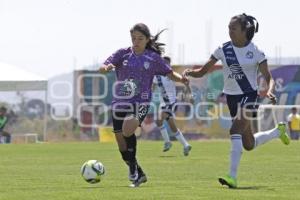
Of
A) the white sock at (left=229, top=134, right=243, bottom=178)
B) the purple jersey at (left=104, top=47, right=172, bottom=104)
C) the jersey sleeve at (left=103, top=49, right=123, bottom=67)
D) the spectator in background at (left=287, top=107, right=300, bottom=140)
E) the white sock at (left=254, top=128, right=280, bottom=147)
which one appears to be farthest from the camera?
the spectator in background at (left=287, top=107, right=300, bottom=140)

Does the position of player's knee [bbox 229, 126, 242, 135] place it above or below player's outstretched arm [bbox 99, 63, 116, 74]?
below

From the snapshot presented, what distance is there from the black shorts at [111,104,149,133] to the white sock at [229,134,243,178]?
1288mm

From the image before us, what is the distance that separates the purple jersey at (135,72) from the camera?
12.5 metres

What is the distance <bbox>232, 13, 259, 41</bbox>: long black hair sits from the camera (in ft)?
41.1

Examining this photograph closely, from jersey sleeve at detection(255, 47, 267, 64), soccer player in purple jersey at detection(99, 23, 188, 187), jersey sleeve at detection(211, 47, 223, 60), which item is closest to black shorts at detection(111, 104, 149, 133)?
soccer player in purple jersey at detection(99, 23, 188, 187)

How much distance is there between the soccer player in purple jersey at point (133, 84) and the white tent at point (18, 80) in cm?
2845

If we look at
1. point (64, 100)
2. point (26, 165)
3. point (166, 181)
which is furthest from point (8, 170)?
point (64, 100)

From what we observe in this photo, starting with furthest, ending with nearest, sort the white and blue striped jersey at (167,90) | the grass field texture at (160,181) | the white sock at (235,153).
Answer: the white and blue striped jersey at (167,90) → the white sock at (235,153) → the grass field texture at (160,181)

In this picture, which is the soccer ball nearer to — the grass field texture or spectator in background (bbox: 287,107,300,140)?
the grass field texture

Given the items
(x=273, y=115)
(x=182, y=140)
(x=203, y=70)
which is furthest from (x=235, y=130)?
(x=273, y=115)

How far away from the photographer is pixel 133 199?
1015 cm

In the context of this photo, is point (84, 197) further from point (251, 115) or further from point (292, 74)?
point (292, 74)

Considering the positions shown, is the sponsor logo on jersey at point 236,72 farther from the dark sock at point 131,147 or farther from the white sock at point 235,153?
the dark sock at point 131,147

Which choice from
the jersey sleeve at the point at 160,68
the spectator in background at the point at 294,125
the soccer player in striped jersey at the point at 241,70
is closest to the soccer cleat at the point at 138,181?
the soccer player in striped jersey at the point at 241,70
